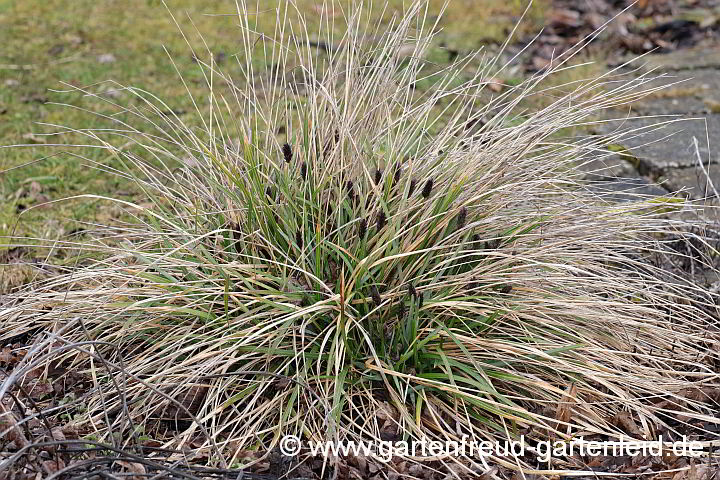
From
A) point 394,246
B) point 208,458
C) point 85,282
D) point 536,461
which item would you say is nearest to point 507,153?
point 394,246

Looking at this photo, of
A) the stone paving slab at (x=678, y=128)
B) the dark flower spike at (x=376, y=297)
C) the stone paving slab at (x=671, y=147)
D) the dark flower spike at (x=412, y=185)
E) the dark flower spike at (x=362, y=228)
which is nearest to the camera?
the dark flower spike at (x=376, y=297)

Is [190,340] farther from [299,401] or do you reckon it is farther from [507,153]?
[507,153]

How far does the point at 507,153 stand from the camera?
2459 mm

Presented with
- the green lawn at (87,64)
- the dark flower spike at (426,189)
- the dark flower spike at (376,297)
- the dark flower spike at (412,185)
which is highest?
the dark flower spike at (426,189)

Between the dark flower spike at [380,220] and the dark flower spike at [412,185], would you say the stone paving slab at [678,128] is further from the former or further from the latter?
the dark flower spike at [380,220]

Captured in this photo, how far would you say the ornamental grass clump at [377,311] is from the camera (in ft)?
7.17

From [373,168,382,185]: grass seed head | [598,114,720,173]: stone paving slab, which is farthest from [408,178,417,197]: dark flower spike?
[598,114,720,173]: stone paving slab

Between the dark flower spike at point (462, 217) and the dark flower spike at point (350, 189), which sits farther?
the dark flower spike at point (350, 189)

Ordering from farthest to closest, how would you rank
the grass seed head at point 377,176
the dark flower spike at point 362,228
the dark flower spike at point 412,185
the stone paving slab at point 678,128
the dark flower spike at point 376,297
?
the stone paving slab at point 678,128
the dark flower spike at point 412,185
the grass seed head at point 377,176
the dark flower spike at point 362,228
the dark flower spike at point 376,297

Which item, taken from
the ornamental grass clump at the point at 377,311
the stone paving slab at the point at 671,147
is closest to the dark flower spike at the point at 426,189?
the ornamental grass clump at the point at 377,311

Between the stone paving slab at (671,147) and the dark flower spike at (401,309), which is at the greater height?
the stone paving slab at (671,147)

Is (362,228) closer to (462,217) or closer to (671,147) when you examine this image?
(462,217)

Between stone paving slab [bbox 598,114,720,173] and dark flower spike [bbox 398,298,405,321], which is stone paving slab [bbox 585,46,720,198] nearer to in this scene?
stone paving slab [bbox 598,114,720,173]

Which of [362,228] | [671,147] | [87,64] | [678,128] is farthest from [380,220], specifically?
[87,64]
